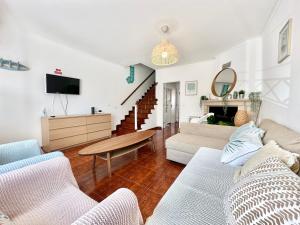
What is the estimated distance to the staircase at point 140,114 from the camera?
511 centimetres

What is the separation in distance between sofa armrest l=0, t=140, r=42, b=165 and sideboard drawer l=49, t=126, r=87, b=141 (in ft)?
4.89

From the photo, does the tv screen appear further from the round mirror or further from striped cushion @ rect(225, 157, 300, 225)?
the round mirror

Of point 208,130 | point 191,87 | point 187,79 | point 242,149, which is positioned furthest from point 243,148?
point 187,79

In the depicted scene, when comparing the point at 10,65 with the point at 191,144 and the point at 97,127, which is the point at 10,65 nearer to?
the point at 97,127

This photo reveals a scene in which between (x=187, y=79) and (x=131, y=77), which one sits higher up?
(x=131, y=77)

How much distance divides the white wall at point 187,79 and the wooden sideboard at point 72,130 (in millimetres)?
2601

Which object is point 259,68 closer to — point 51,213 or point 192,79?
point 192,79

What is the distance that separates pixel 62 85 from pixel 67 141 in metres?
1.43

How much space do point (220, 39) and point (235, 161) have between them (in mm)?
2981

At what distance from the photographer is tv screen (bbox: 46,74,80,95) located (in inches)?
127

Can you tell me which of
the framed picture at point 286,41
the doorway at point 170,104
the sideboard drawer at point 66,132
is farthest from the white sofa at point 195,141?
the doorway at point 170,104

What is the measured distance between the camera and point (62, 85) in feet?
11.3

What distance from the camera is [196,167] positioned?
140 cm

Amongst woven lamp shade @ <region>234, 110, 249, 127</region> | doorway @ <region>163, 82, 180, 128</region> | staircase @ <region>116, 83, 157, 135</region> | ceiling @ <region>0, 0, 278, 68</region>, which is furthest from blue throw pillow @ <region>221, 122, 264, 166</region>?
doorway @ <region>163, 82, 180, 128</region>
